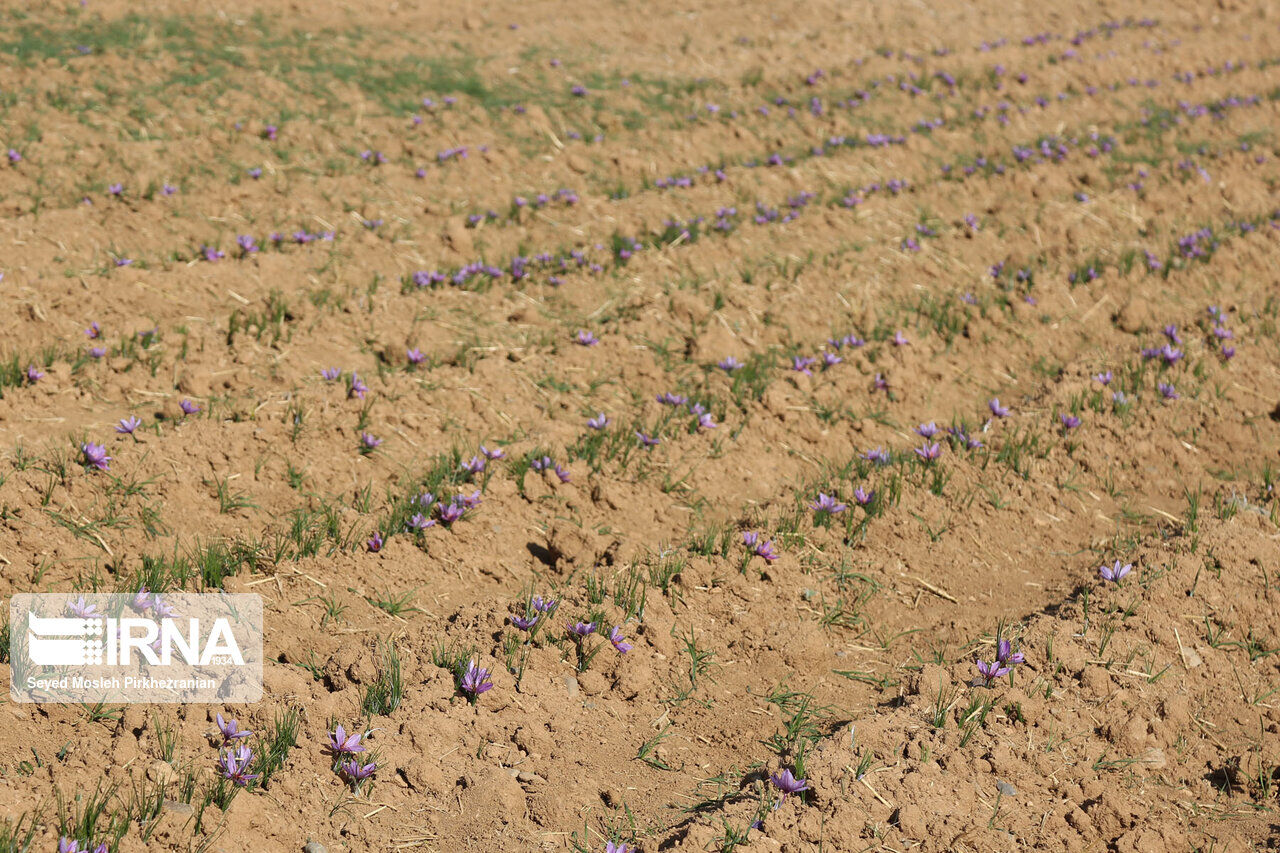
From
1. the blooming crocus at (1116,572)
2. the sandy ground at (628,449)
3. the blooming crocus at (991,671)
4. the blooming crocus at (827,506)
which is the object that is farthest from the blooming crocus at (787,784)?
the blooming crocus at (1116,572)

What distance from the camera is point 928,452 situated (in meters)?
5.36

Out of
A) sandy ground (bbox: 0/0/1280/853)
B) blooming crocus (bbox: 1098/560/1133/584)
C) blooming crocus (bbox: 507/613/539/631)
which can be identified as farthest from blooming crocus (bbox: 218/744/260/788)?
blooming crocus (bbox: 1098/560/1133/584)

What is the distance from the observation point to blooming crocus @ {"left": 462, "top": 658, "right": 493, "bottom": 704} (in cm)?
373

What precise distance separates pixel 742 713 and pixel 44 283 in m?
4.93

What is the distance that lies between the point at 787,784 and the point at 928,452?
8.00 feet

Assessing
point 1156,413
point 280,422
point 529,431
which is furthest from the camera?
point 1156,413

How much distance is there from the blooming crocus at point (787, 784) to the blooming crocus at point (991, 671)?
932 millimetres

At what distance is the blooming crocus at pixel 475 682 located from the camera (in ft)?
12.3

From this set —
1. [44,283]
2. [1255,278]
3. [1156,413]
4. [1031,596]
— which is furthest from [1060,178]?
[44,283]

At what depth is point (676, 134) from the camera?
9.84 m

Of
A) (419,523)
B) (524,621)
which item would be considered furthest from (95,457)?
(524,621)

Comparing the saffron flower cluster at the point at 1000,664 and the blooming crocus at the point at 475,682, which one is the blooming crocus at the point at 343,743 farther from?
the saffron flower cluster at the point at 1000,664

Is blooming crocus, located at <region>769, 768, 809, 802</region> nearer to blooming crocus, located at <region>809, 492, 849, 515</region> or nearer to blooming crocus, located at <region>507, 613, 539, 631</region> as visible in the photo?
blooming crocus, located at <region>507, 613, 539, 631</region>

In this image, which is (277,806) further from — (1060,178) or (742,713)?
(1060,178)
